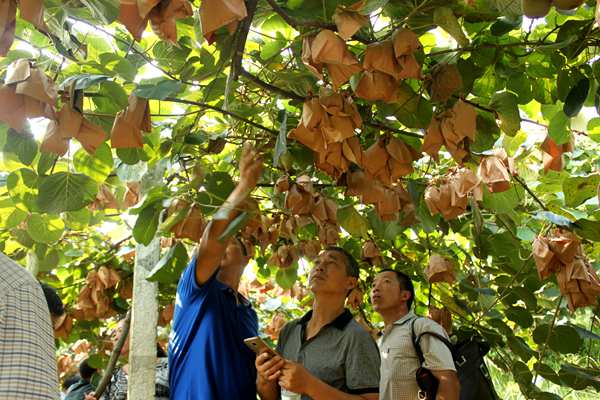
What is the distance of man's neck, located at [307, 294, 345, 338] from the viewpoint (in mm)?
2533

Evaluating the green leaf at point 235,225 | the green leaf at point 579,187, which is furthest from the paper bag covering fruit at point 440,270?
the green leaf at point 235,225

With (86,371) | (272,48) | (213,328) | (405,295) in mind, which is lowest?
(86,371)

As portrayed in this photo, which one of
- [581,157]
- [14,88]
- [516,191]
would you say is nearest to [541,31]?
[516,191]

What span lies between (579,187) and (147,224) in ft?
4.56

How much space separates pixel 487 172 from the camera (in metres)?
2.17

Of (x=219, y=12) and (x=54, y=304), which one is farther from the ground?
(x=219, y=12)

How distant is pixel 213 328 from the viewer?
227cm

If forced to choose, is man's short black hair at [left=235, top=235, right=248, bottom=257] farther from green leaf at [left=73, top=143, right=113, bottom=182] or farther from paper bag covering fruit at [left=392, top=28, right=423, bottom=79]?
paper bag covering fruit at [left=392, top=28, right=423, bottom=79]

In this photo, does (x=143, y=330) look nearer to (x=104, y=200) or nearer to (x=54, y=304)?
(x=54, y=304)

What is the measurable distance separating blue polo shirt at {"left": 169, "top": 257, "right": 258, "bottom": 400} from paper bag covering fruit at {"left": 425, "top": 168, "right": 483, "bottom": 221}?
701 millimetres

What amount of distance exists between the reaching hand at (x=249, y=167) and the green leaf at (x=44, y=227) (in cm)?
74

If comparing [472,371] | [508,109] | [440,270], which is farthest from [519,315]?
[508,109]

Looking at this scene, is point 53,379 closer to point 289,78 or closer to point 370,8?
point 370,8

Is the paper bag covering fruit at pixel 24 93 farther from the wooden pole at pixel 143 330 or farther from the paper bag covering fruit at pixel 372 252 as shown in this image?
the paper bag covering fruit at pixel 372 252
